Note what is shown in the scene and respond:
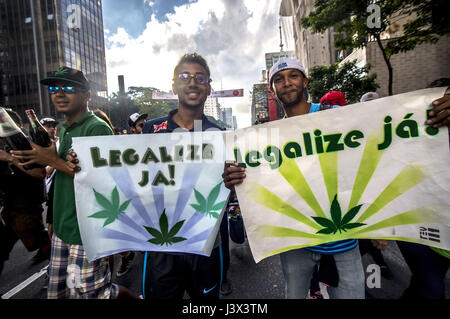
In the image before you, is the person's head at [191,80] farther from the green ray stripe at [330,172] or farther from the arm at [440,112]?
the arm at [440,112]

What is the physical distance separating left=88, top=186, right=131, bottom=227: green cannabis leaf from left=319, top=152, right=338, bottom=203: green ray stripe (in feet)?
4.38

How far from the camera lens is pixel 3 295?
253 cm

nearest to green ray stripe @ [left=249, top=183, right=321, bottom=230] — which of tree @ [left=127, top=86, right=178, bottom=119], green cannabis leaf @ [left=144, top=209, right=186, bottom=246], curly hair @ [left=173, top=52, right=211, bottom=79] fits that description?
green cannabis leaf @ [left=144, top=209, right=186, bottom=246]

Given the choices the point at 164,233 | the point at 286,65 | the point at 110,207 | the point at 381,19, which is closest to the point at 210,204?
the point at 164,233

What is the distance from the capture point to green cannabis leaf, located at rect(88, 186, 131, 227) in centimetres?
152

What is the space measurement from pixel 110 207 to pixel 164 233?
43cm

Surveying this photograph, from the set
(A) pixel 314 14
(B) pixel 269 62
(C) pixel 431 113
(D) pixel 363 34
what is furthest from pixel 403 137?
(B) pixel 269 62

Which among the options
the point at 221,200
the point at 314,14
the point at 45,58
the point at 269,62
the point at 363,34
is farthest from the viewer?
the point at 269,62

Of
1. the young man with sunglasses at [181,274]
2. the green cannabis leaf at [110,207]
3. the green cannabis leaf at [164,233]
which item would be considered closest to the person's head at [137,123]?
the young man with sunglasses at [181,274]

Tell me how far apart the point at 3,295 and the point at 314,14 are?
397 inches

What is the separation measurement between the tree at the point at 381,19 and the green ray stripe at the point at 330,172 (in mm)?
6409

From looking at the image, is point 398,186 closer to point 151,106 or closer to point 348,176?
point 348,176

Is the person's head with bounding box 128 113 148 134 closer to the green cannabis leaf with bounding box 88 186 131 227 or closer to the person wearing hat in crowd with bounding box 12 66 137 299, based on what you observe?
the person wearing hat in crowd with bounding box 12 66 137 299
